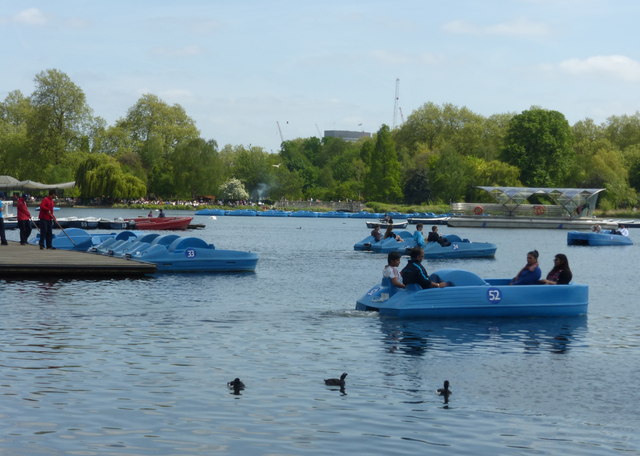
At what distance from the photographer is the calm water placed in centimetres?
1305

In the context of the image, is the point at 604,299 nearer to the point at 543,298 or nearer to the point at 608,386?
the point at 543,298

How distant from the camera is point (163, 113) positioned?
582 feet

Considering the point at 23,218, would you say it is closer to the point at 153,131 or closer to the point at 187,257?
the point at 187,257

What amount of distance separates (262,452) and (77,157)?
507 feet

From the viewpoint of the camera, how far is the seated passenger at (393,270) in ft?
78.9

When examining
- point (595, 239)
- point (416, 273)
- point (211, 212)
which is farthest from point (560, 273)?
point (211, 212)

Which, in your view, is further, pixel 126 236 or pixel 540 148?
pixel 540 148

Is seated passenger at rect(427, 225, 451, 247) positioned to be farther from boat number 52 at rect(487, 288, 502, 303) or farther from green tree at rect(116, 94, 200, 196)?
green tree at rect(116, 94, 200, 196)

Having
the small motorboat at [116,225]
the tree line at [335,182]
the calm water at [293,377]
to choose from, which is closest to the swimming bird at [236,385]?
the calm water at [293,377]

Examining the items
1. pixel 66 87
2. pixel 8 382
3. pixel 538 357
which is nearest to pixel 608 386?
pixel 538 357

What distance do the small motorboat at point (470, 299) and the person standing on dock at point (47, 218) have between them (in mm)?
17891

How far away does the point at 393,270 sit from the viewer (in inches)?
966

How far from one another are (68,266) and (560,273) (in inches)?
667

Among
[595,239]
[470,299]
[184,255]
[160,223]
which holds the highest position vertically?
[160,223]
